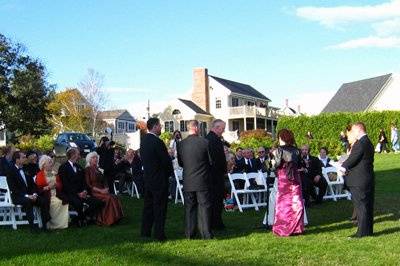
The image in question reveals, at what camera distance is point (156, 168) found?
28.2ft

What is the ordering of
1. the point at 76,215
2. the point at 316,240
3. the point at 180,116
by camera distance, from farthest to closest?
the point at 180,116, the point at 76,215, the point at 316,240

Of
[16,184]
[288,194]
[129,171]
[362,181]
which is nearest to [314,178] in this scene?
[288,194]

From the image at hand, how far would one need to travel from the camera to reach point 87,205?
33.7ft

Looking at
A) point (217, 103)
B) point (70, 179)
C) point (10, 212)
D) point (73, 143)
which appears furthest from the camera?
point (217, 103)

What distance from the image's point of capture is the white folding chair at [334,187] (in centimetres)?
1360

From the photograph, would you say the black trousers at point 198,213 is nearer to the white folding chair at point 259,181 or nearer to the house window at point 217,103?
the white folding chair at point 259,181

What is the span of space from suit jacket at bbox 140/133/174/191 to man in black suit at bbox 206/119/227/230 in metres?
1.13

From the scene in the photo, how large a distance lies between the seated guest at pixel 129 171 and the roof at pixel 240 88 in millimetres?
45324

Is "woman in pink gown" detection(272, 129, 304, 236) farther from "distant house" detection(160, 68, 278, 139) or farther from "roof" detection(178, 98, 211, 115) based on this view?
"roof" detection(178, 98, 211, 115)

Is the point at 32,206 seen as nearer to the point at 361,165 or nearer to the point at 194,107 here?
the point at 361,165

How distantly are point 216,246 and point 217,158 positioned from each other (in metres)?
2.18

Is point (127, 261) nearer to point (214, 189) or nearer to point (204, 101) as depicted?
point (214, 189)

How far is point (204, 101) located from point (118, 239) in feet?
174

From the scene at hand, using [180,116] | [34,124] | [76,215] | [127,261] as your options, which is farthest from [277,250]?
[180,116]
